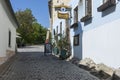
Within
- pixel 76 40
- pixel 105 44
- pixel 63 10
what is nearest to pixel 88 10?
pixel 76 40

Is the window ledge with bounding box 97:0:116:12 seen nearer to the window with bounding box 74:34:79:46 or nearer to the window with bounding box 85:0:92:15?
the window with bounding box 85:0:92:15

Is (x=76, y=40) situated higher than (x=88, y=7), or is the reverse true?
(x=88, y=7)

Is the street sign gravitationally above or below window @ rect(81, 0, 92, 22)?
below

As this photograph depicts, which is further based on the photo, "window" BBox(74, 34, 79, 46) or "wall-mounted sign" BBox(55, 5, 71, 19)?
"wall-mounted sign" BBox(55, 5, 71, 19)

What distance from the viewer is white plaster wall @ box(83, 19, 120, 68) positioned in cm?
1205

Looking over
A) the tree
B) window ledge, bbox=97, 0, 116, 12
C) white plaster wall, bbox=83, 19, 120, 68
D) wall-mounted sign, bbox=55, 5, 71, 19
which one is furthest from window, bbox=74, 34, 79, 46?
the tree

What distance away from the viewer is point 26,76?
13.0 metres

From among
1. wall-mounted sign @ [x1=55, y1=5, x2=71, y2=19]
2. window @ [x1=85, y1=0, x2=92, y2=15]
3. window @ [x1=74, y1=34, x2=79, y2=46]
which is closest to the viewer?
window @ [x1=85, y1=0, x2=92, y2=15]

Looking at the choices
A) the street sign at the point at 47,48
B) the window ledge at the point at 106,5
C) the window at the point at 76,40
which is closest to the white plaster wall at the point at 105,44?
the window ledge at the point at 106,5

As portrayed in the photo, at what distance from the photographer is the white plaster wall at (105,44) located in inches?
474

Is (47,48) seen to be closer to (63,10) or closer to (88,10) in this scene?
(63,10)

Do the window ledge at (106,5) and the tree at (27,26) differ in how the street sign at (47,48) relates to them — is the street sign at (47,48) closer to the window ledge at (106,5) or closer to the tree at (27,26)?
the window ledge at (106,5)

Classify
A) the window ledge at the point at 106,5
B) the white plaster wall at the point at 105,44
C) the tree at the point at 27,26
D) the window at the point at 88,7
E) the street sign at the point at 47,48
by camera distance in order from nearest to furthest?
the white plaster wall at the point at 105,44, the window ledge at the point at 106,5, the window at the point at 88,7, the street sign at the point at 47,48, the tree at the point at 27,26

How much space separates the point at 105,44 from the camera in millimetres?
13555
